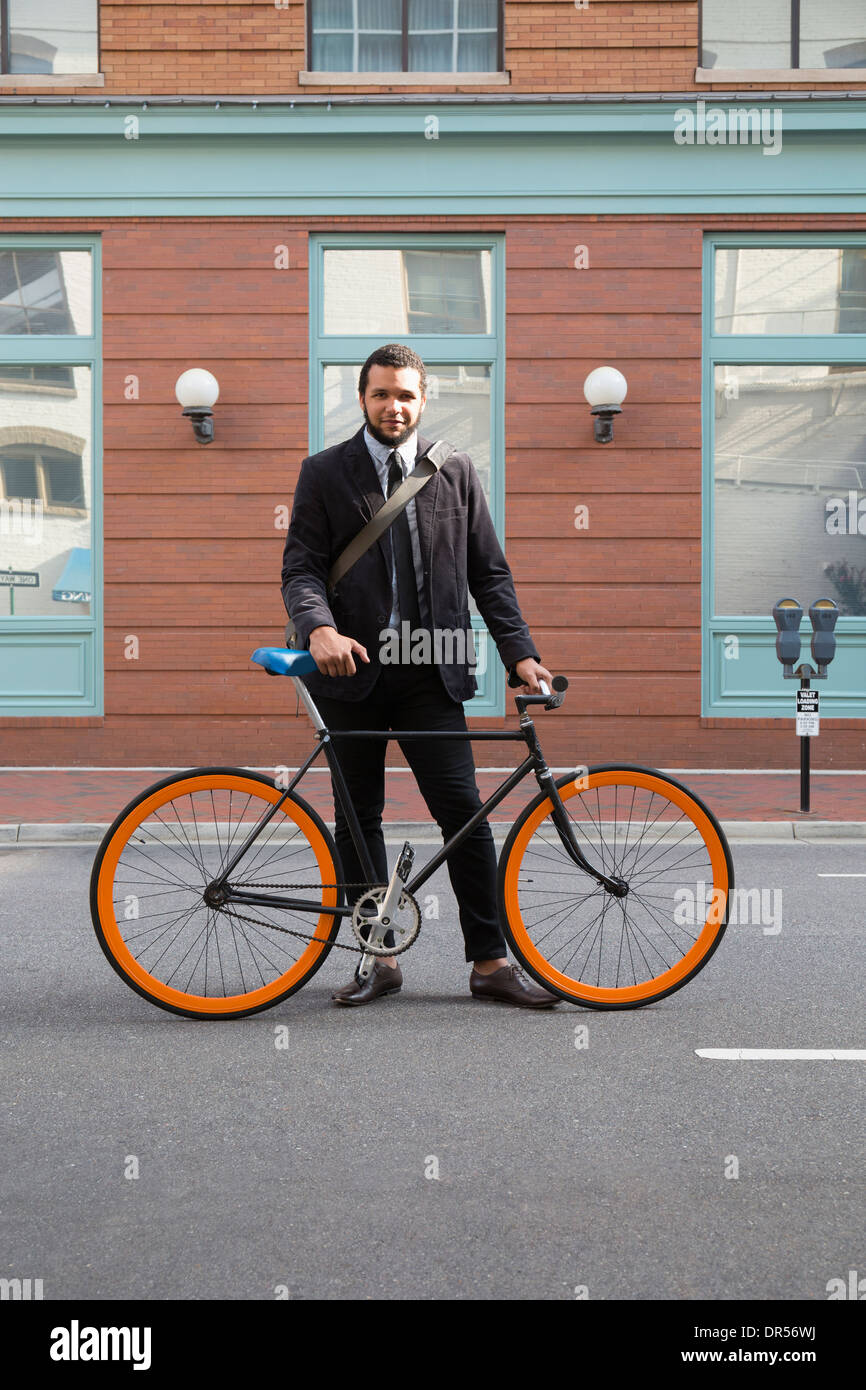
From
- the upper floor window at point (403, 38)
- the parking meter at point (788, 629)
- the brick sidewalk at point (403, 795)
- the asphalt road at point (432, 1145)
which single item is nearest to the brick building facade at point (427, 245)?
the upper floor window at point (403, 38)

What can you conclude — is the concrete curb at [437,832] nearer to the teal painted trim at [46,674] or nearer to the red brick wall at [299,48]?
the teal painted trim at [46,674]

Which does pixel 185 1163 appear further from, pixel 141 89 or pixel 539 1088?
pixel 141 89

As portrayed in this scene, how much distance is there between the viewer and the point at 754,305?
40.2 ft

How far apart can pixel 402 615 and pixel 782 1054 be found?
6.05ft

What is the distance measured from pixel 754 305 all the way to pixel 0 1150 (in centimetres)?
1076

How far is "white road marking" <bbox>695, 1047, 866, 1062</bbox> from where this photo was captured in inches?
162

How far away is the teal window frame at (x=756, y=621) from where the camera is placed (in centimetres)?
1217

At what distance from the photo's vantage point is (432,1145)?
3.41 meters

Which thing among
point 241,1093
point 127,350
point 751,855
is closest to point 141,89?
point 127,350

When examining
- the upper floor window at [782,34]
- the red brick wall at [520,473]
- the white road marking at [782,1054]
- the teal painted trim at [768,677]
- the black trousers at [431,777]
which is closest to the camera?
the white road marking at [782,1054]

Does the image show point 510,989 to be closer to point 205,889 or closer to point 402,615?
point 205,889

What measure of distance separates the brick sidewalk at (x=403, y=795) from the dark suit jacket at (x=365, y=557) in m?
3.60

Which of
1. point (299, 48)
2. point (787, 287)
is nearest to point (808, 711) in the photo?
point (787, 287)
